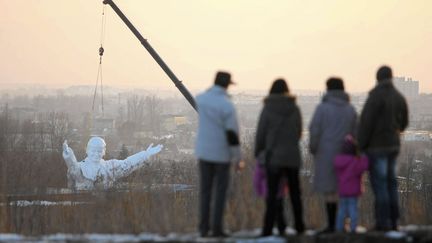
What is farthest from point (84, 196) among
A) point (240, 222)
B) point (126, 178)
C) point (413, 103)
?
point (413, 103)

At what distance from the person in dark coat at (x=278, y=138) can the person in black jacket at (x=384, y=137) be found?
0.93 metres

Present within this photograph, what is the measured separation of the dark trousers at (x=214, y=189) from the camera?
12754mm

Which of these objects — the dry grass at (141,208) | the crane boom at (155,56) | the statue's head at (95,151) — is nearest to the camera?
the dry grass at (141,208)

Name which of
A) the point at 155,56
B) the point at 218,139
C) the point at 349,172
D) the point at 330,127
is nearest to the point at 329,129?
the point at 330,127

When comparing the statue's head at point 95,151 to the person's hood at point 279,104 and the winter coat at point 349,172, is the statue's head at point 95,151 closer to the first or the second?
the winter coat at point 349,172

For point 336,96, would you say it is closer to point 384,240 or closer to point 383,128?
point 383,128

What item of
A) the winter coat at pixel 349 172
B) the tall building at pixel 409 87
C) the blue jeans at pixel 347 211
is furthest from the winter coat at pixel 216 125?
the tall building at pixel 409 87

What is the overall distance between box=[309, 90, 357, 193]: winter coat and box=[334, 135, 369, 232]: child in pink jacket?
8cm

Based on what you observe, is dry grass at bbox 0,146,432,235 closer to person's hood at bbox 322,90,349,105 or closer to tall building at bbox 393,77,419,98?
person's hood at bbox 322,90,349,105

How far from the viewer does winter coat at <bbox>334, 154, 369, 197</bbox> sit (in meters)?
12.8

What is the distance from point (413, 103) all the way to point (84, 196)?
328ft

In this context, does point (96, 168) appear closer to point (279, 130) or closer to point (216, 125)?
point (216, 125)

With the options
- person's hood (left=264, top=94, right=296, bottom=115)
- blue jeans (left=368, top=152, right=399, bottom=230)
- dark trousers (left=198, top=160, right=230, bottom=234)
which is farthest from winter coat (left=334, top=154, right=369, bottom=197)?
dark trousers (left=198, top=160, right=230, bottom=234)

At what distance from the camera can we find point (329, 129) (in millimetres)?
12781
